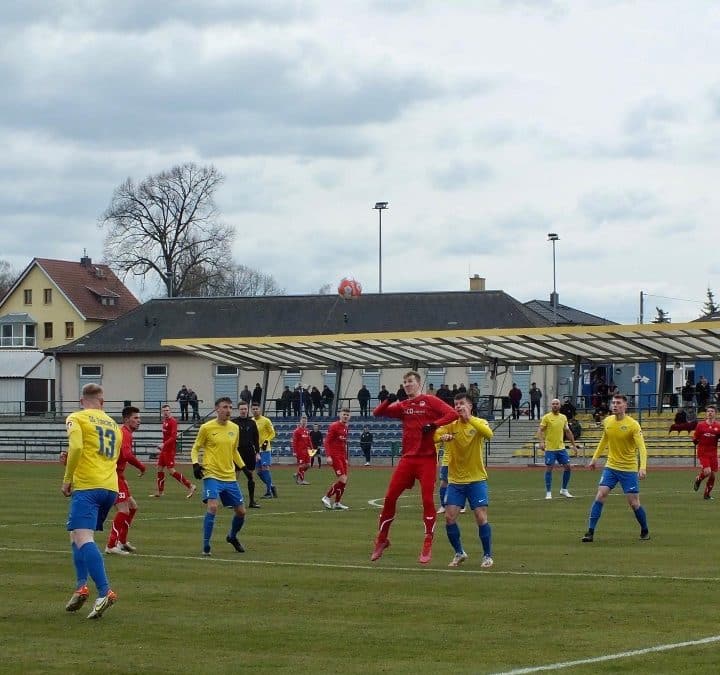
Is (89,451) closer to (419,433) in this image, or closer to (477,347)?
(419,433)

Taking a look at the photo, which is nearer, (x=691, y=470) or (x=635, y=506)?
(x=635, y=506)

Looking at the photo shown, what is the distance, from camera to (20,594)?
13977 millimetres

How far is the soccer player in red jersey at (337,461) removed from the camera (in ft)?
90.7

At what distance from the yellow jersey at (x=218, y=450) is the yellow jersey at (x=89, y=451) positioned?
567 cm

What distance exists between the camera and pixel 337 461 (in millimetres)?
28031

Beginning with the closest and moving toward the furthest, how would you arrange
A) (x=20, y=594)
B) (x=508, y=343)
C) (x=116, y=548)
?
(x=20, y=594) → (x=116, y=548) → (x=508, y=343)

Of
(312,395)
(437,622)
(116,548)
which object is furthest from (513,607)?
(312,395)

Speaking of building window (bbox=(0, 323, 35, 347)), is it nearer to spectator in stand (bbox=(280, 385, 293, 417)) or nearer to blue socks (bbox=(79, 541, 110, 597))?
spectator in stand (bbox=(280, 385, 293, 417))

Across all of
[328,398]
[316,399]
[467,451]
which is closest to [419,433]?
[467,451]

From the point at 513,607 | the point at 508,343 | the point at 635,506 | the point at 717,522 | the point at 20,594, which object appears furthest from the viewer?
the point at 508,343

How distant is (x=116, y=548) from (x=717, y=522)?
403 inches

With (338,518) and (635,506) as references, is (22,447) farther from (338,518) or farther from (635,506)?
(635,506)

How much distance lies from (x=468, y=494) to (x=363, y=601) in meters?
3.59

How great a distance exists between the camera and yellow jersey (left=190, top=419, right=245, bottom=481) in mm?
18141
